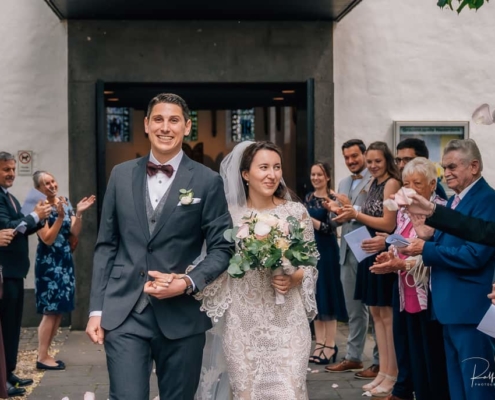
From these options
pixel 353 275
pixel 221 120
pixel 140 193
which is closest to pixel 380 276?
pixel 353 275

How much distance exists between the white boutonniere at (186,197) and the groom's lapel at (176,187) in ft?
0.17

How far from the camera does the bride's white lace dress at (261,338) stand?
5703 millimetres

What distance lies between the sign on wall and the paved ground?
7.69 ft

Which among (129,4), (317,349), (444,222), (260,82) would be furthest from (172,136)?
(260,82)

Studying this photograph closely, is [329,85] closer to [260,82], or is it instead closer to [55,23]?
[260,82]

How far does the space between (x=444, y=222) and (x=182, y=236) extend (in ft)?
4.82

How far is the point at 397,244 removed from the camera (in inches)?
241

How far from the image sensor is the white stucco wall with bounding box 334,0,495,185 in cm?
1194

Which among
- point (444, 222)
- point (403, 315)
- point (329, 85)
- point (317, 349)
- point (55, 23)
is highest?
point (55, 23)

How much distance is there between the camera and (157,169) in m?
5.05

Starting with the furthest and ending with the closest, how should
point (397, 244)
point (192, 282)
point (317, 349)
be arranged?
point (317, 349), point (397, 244), point (192, 282)

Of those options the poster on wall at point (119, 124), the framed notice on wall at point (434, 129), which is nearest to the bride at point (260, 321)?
the framed notice on wall at point (434, 129)

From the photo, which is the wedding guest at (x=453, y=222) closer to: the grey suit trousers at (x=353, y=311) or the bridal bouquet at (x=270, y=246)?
the bridal bouquet at (x=270, y=246)

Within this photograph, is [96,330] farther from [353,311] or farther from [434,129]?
[434,129]
